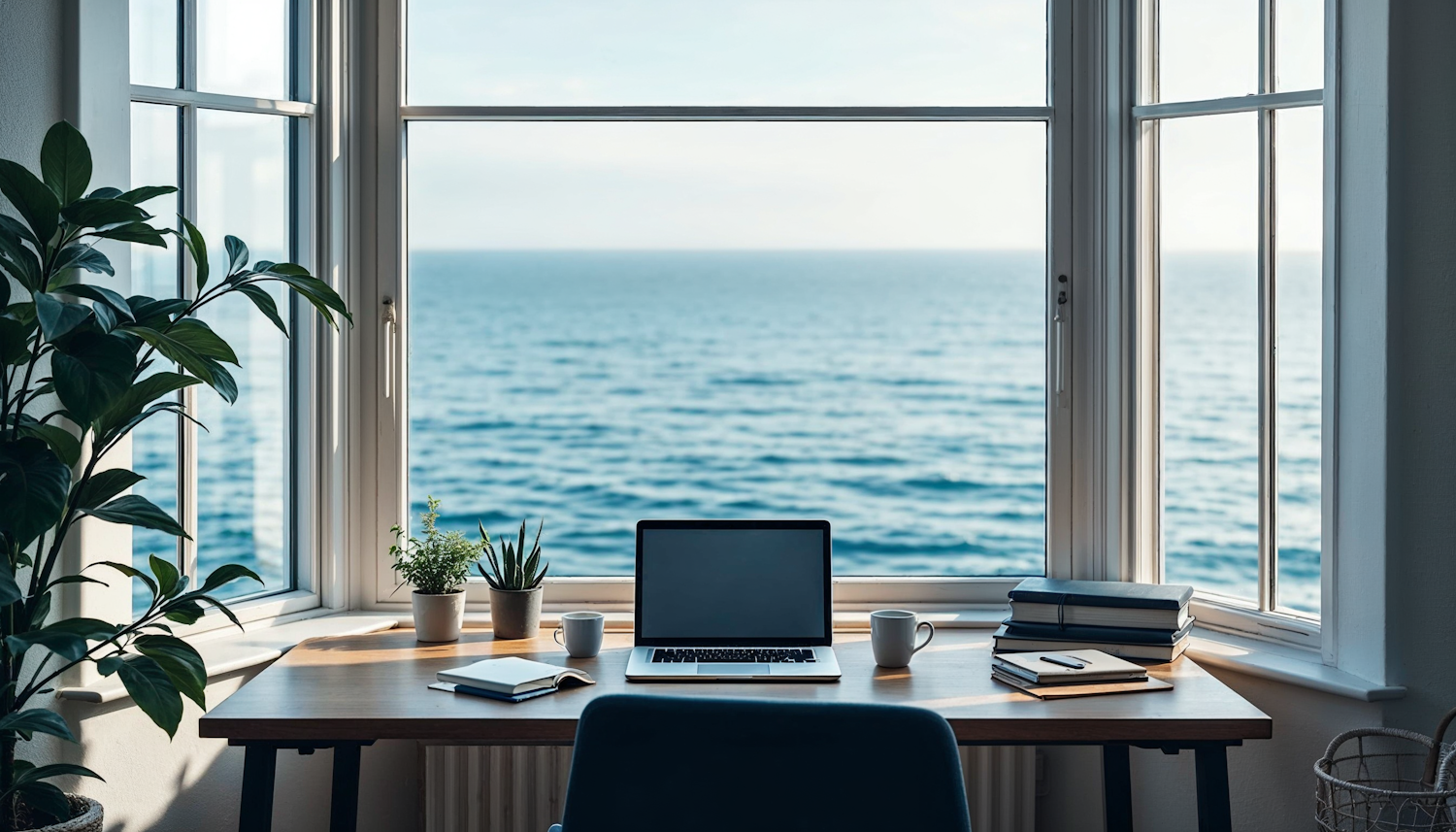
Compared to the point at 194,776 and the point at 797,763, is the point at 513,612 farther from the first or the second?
the point at 797,763

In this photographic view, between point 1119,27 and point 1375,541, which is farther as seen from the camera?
point 1119,27

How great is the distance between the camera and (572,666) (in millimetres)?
2193

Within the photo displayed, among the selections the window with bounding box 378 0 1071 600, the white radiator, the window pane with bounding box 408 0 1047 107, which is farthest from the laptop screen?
the window with bounding box 378 0 1071 600

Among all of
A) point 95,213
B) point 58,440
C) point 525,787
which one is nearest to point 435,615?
point 525,787

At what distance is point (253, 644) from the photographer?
242cm

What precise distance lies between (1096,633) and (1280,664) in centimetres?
37

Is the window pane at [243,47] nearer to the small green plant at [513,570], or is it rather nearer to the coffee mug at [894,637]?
the small green plant at [513,570]

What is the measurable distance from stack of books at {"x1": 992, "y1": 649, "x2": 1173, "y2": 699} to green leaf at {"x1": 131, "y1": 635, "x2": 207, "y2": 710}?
133cm

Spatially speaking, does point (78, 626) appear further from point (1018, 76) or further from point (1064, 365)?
point (1018, 76)

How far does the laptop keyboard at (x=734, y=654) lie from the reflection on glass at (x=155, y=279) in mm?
1063

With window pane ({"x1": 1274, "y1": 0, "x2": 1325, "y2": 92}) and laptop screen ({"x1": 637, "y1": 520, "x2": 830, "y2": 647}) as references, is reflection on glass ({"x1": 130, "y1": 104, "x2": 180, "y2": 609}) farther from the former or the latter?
window pane ({"x1": 1274, "y1": 0, "x2": 1325, "y2": 92})

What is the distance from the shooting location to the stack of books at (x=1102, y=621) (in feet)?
7.36

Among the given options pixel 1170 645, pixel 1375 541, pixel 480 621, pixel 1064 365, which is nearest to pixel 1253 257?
pixel 1064 365

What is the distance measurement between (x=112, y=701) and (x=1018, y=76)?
1221 centimetres
